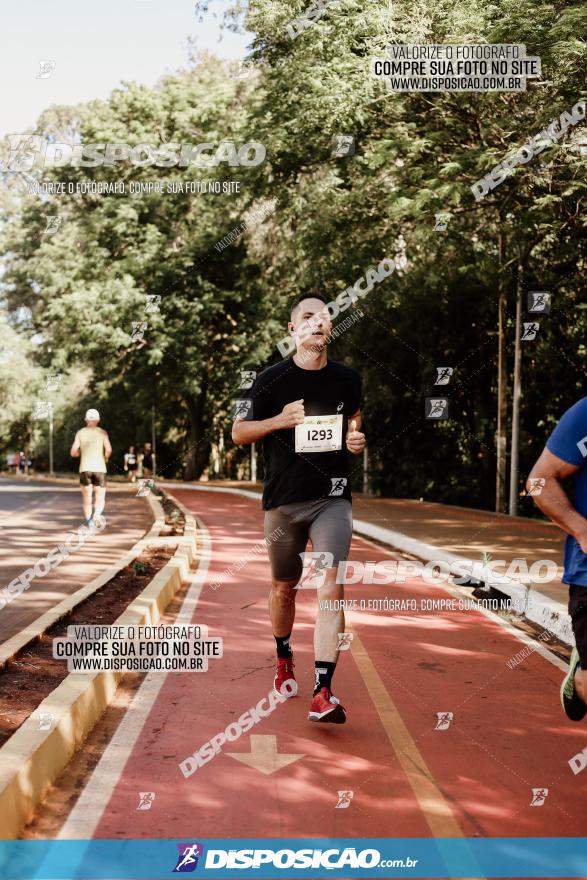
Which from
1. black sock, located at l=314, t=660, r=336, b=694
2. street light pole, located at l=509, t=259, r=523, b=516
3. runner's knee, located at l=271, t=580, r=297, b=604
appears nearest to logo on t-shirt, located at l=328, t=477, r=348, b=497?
runner's knee, located at l=271, t=580, r=297, b=604

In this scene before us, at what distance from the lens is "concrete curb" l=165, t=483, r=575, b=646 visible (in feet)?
28.2

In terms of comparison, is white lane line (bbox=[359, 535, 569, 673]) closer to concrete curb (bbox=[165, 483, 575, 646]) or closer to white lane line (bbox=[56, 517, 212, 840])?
concrete curb (bbox=[165, 483, 575, 646])

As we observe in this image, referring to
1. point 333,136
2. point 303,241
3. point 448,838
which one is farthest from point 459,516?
point 448,838

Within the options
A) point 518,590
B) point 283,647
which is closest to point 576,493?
point 283,647

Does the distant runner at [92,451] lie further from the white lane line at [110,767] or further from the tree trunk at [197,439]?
the tree trunk at [197,439]

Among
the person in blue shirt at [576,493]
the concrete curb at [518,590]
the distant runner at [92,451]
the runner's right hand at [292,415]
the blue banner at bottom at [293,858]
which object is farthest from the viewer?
the distant runner at [92,451]

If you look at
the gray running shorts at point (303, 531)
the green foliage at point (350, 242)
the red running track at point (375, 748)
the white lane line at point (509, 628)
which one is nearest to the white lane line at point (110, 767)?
the red running track at point (375, 748)

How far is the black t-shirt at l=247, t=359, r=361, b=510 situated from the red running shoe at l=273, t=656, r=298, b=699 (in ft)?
3.41

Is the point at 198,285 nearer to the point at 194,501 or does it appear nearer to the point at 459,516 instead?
the point at 194,501

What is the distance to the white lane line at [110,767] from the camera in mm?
4188

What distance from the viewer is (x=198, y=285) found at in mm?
37594

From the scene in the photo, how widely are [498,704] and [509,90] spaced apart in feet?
34.8

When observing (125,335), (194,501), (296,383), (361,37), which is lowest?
(194,501)

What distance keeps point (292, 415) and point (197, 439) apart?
37400 millimetres
